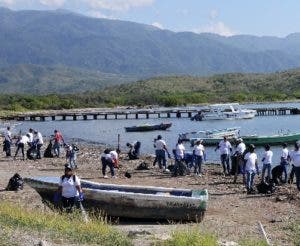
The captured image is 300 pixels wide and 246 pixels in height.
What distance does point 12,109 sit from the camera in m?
139

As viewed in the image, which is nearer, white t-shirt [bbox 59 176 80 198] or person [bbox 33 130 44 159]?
white t-shirt [bbox 59 176 80 198]

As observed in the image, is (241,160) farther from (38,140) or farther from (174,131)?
(174,131)

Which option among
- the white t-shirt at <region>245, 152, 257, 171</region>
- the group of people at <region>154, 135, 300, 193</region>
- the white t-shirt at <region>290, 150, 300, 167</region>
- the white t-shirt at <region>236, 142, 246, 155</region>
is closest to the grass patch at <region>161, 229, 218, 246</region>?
the white t-shirt at <region>245, 152, 257, 171</region>

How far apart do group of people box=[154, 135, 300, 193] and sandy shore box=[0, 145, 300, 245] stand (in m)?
0.57

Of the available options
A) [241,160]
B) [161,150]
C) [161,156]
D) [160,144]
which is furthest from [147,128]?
[241,160]

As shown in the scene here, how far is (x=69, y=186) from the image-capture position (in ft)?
57.6

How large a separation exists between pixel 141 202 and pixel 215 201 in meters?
4.68

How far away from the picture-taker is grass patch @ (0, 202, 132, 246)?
14180 millimetres

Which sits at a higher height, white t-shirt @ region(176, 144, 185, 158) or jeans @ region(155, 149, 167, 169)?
white t-shirt @ region(176, 144, 185, 158)

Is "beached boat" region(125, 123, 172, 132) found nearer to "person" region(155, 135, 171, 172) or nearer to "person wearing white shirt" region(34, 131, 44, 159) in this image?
"person wearing white shirt" region(34, 131, 44, 159)

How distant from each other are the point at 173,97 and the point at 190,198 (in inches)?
5610

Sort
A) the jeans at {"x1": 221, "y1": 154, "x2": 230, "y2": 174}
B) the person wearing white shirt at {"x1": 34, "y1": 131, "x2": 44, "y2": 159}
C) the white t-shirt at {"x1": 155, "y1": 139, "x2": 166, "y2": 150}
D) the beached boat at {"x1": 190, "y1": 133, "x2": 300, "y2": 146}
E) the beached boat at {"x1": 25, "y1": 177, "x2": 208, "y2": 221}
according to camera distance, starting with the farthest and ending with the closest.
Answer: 1. the beached boat at {"x1": 190, "y1": 133, "x2": 300, "y2": 146}
2. the person wearing white shirt at {"x1": 34, "y1": 131, "x2": 44, "y2": 159}
3. the white t-shirt at {"x1": 155, "y1": 139, "x2": 166, "y2": 150}
4. the jeans at {"x1": 221, "y1": 154, "x2": 230, "y2": 174}
5. the beached boat at {"x1": 25, "y1": 177, "x2": 208, "y2": 221}

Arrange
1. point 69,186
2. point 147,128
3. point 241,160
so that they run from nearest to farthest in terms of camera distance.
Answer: point 69,186 → point 241,160 → point 147,128

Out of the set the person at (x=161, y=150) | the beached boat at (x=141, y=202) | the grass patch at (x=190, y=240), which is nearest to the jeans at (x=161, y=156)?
the person at (x=161, y=150)
